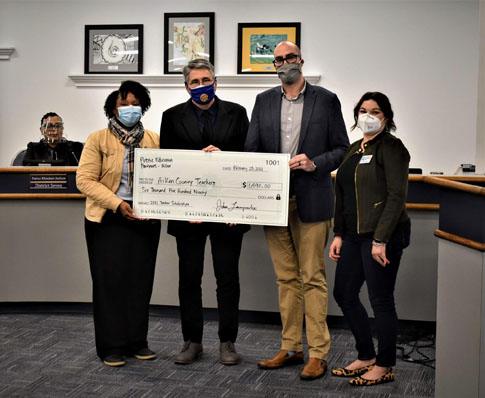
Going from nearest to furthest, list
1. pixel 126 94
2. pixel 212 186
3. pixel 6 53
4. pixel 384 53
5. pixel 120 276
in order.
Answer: pixel 212 186, pixel 126 94, pixel 120 276, pixel 384 53, pixel 6 53

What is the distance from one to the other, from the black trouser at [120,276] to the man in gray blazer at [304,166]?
2.23 feet

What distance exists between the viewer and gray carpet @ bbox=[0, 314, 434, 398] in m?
2.79

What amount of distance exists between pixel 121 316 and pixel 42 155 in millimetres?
1754

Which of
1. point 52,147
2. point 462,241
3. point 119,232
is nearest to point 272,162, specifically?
point 119,232

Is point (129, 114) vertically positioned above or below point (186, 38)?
below

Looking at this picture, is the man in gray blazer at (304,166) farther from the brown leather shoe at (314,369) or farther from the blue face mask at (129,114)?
the blue face mask at (129,114)

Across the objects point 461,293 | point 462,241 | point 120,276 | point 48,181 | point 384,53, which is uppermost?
point 384,53

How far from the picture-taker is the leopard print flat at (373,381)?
112 inches

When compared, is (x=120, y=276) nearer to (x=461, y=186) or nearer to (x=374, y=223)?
(x=374, y=223)

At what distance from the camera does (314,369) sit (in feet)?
9.71

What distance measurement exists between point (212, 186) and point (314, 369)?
99 cm

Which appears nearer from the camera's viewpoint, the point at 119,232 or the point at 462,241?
the point at 462,241

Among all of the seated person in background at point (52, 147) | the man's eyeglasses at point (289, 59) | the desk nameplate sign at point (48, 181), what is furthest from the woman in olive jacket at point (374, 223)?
the seated person in background at point (52, 147)

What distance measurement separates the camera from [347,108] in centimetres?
606
